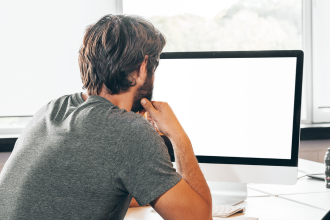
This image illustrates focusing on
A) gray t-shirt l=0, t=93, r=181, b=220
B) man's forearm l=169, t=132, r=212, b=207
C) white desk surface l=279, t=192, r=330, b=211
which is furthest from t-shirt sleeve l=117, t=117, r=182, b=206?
white desk surface l=279, t=192, r=330, b=211

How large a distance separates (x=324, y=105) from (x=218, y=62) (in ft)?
4.86

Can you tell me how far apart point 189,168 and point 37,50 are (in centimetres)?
142

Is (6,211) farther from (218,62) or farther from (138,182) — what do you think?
(218,62)

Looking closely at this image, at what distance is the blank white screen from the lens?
1126 mm

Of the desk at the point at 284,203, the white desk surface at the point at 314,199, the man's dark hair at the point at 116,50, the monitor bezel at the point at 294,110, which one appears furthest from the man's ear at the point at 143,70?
the white desk surface at the point at 314,199

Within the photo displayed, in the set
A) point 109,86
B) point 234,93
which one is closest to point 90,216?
point 109,86

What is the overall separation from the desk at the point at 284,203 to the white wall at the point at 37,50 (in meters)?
1.16

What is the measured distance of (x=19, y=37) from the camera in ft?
6.58

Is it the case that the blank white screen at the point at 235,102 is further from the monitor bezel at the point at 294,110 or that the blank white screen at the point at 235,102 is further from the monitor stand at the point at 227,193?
the monitor stand at the point at 227,193

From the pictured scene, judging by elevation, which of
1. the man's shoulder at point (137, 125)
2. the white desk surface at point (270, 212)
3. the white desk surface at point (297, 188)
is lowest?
the white desk surface at point (297, 188)

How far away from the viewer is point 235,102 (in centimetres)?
115

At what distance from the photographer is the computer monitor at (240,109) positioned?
3.67 ft

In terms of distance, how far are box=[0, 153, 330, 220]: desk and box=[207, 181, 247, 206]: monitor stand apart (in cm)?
3

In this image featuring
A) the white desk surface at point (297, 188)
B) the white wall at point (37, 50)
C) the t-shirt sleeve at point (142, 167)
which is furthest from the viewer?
the white wall at point (37, 50)
